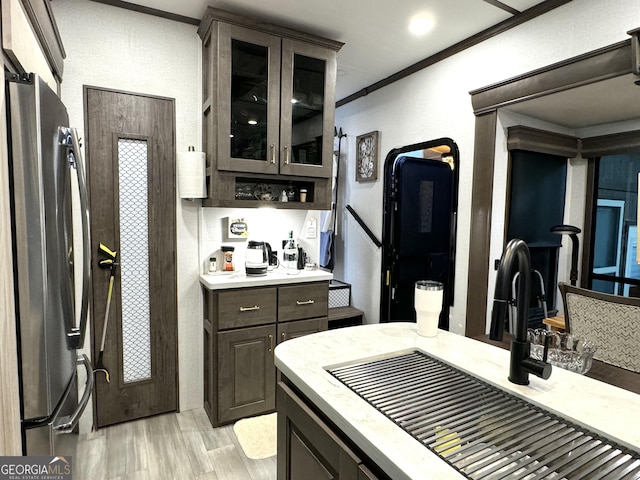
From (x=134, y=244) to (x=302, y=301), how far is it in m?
1.24

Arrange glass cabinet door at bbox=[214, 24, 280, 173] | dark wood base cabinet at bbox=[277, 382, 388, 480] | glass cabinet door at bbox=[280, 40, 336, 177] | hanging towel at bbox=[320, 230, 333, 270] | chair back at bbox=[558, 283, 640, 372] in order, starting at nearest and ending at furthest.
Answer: dark wood base cabinet at bbox=[277, 382, 388, 480] → chair back at bbox=[558, 283, 640, 372] → glass cabinet door at bbox=[214, 24, 280, 173] → glass cabinet door at bbox=[280, 40, 336, 177] → hanging towel at bbox=[320, 230, 333, 270]

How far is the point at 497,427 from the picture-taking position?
0.91 metres

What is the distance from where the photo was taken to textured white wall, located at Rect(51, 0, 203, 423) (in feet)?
7.74

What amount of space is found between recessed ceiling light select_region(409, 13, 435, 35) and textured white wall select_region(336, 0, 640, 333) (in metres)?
0.38

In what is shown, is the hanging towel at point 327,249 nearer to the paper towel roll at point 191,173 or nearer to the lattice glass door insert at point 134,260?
the paper towel roll at point 191,173

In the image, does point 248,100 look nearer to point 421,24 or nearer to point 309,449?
point 421,24

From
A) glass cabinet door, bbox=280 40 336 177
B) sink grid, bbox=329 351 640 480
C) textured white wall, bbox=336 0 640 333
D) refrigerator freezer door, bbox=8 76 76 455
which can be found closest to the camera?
sink grid, bbox=329 351 640 480

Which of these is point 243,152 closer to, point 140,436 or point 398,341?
point 398,341

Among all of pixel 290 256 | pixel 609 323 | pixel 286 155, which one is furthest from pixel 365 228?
pixel 609 323

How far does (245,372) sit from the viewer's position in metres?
2.63

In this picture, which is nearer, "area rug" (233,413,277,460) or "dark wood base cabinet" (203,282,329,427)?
"area rug" (233,413,277,460)

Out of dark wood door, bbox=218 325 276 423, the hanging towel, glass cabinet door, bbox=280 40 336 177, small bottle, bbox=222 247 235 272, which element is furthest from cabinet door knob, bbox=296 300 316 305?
the hanging towel

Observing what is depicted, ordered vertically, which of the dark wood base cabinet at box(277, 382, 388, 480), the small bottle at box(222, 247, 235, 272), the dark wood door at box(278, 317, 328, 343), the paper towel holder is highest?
the paper towel holder

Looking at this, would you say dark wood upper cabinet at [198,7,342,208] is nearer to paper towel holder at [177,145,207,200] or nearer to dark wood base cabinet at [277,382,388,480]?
paper towel holder at [177,145,207,200]
